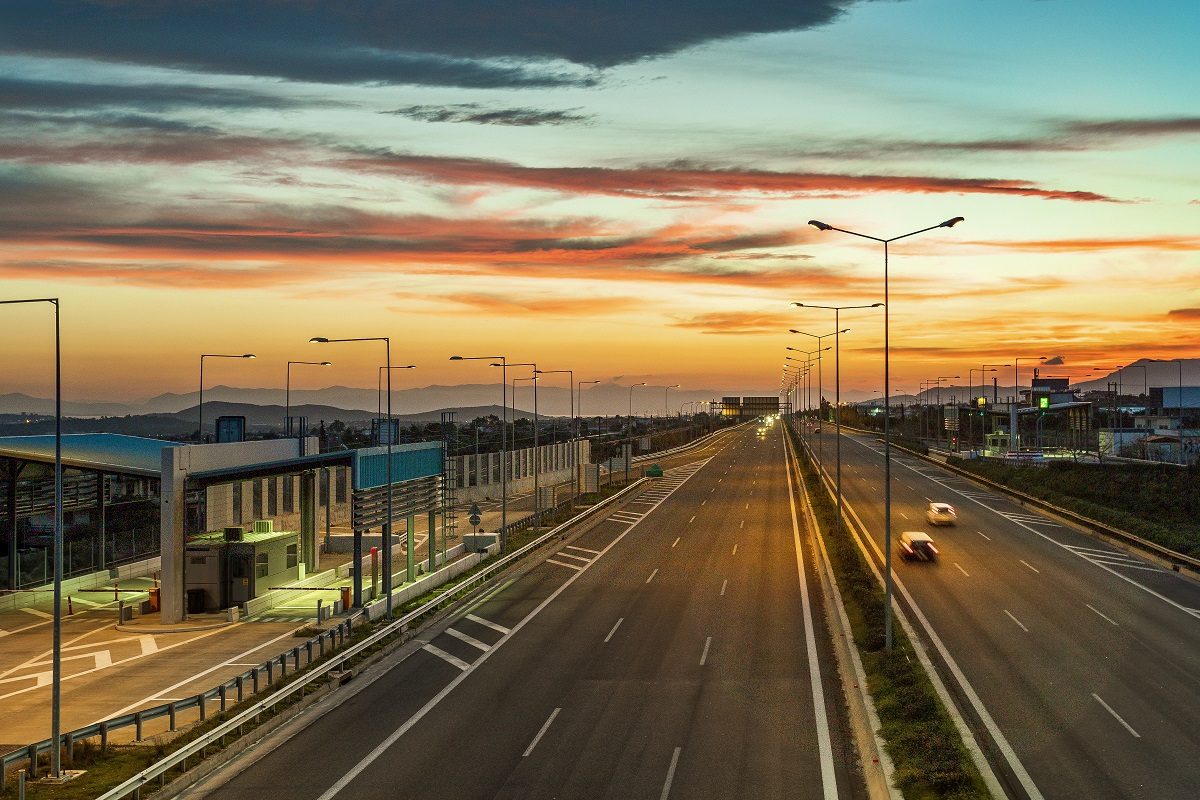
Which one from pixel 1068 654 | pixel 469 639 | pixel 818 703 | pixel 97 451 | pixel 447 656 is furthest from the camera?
pixel 97 451

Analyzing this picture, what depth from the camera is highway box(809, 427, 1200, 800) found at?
19.7 metres

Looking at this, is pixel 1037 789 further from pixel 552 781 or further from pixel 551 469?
pixel 551 469

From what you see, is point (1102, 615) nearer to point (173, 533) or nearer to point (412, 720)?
point (412, 720)

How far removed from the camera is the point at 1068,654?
2894cm

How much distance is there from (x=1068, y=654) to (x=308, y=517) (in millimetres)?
31902

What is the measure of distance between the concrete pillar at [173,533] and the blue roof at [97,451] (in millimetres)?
2206

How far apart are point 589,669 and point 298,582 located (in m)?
19.8

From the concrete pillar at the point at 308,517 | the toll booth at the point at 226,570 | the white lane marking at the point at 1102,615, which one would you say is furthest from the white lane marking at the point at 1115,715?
the concrete pillar at the point at 308,517

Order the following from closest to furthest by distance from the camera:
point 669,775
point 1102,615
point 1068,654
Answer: point 669,775, point 1068,654, point 1102,615

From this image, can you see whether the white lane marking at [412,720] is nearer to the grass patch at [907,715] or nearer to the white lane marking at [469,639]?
the white lane marking at [469,639]

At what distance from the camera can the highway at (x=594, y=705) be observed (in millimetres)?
19469

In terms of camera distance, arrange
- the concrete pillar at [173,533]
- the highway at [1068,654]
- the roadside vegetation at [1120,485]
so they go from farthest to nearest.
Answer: the roadside vegetation at [1120,485], the concrete pillar at [173,533], the highway at [1068,654]

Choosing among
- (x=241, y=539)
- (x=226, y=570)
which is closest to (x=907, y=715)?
(x=226, y=570)

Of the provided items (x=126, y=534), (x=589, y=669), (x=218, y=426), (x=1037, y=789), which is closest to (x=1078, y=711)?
(x=1037, y=789)
